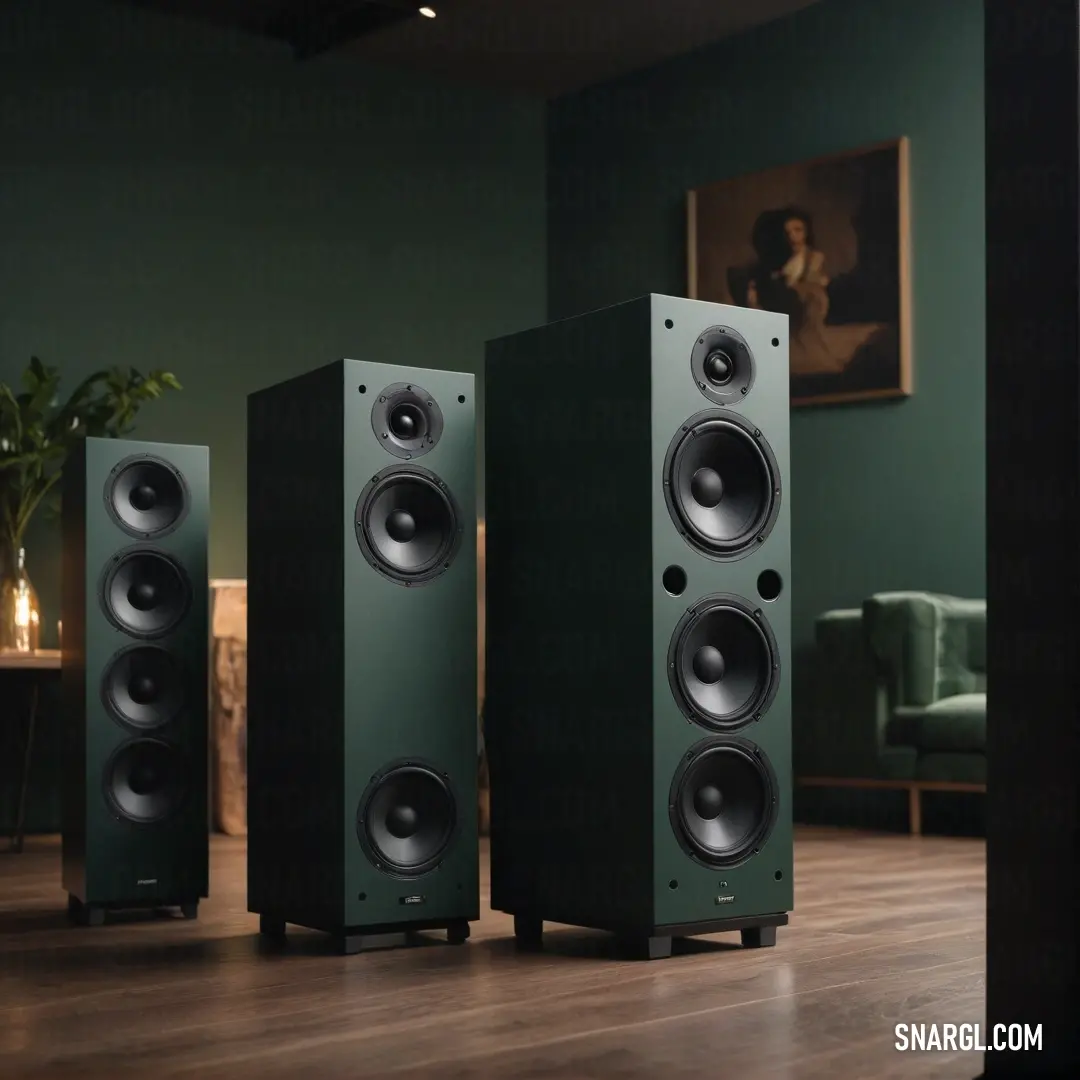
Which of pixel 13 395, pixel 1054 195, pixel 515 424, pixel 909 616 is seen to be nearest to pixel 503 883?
pixel 515 424

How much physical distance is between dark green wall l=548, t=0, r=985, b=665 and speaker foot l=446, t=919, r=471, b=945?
299 cm

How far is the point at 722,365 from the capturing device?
115 inches

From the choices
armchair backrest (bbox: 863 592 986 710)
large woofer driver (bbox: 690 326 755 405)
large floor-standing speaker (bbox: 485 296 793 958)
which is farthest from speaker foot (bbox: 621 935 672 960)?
armchair backrest (bbox: 863 592 986 710)

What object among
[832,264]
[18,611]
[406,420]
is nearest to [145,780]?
[406,420]

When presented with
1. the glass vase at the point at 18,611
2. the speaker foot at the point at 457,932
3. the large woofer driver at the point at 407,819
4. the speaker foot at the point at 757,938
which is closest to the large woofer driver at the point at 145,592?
the large woofer driver at the point at 407,819

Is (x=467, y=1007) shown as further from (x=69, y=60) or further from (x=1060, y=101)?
(x=69, y=60)

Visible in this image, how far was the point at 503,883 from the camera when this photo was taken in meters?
3.05

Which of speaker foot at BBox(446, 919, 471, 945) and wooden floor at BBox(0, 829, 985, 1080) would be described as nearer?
wooden floor at BBox(0, 829, 985, 1080)

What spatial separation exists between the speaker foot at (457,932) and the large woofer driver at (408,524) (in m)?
0.60

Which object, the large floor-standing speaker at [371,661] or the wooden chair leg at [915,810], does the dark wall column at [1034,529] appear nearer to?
the large floor-standing speaker at [371,661]

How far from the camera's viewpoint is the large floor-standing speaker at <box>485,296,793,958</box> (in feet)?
9.14

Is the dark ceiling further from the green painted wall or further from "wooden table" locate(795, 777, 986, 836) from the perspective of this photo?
"wooden table" locate(795, 777, 986, 836)

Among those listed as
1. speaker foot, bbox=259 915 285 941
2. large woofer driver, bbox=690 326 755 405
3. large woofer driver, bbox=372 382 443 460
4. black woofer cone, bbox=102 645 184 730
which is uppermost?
large woofer driver, bbox=690 326 755 405

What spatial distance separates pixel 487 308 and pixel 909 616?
238cm
